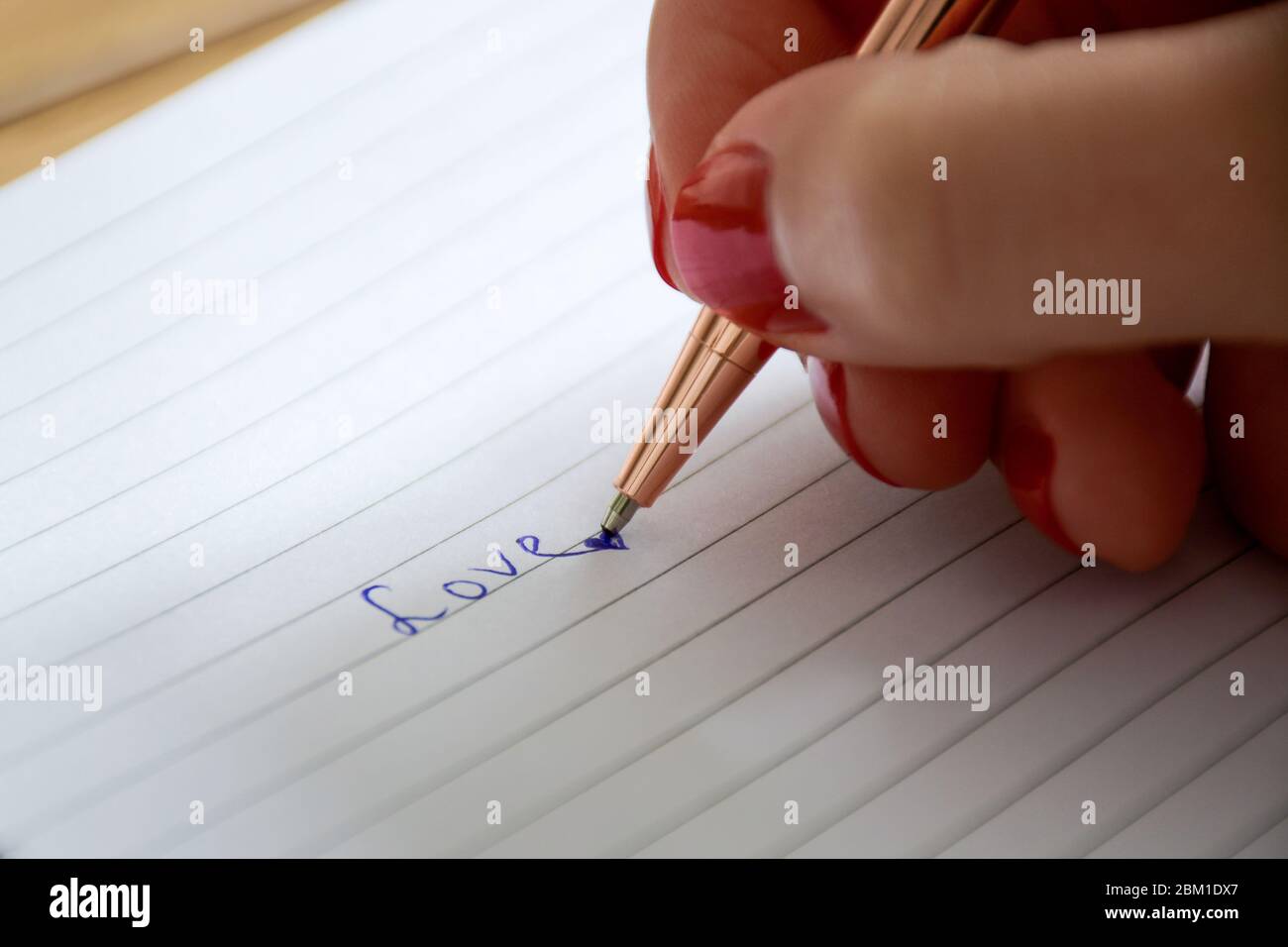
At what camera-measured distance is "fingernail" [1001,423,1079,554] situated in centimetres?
59

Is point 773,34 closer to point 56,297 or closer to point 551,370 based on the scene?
point 551,370

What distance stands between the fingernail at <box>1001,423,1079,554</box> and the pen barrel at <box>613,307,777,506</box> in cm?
13

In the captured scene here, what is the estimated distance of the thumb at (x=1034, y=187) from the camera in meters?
0.40

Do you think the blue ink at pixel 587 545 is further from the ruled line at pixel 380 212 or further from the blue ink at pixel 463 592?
the ruled line at pixel 380 212

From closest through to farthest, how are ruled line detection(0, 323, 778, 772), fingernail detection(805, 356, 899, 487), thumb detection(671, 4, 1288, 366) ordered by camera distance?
thumb detection(671, 4, 1288, 366), ruled line detection(0, 323, 778, 772), fingernail detection(805, 356, 899, 487)

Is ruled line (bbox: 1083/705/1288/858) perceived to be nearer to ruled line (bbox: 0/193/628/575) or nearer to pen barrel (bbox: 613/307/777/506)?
pen barrel (bbox: 613/307/777/506)

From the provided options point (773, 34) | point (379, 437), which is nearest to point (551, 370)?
point (379, 437)

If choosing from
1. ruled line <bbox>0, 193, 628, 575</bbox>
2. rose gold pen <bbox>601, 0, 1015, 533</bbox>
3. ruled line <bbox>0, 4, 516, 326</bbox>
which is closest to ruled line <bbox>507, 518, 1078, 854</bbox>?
rose gold pen <bbox>601, 0, 1015, 533</bbox>

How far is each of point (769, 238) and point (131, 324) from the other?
1.28 ft

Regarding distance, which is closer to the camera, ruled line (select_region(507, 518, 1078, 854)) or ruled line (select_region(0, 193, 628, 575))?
ruled line (select_region(507, 518, 1078, 854))

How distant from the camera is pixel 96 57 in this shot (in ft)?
2.64

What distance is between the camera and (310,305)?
704mm

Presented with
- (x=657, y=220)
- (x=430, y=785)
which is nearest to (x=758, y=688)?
(x=430, y=785)

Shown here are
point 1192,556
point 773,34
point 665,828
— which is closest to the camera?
point 665,828
